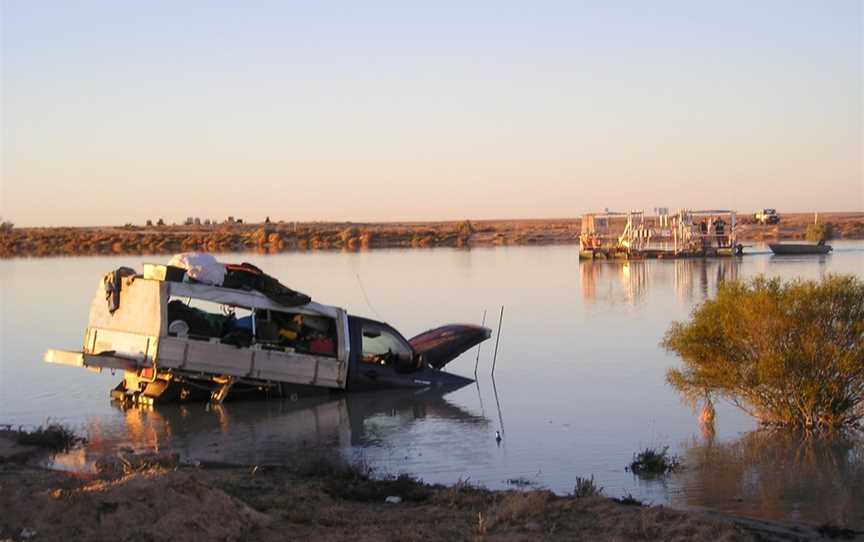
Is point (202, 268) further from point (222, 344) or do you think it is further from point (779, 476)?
point (779, 476)

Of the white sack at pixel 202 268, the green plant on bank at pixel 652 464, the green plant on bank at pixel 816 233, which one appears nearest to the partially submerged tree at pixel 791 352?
the green plant on bank at pixel 652 464

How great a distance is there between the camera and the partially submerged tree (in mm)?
14758

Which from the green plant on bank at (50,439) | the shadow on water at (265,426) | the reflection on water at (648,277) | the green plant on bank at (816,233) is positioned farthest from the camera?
the green plant on bank at (816,233)

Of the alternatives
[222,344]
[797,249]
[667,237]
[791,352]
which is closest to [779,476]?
[791,352]

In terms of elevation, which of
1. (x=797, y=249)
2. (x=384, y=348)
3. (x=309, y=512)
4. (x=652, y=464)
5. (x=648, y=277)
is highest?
(x=384, y=348)

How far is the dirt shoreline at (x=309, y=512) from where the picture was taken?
8500mm

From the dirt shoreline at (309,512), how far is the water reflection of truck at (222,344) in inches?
202

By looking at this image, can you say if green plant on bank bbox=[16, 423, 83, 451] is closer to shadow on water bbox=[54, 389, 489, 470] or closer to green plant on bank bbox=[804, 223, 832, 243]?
shadow on water bbox=[54, 389, 489, 470]

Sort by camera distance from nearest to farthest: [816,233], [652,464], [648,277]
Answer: [652,464] < [648,277] < [816,233]

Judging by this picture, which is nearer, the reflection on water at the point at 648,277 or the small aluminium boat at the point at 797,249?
the reflection on water at the point at 648,277

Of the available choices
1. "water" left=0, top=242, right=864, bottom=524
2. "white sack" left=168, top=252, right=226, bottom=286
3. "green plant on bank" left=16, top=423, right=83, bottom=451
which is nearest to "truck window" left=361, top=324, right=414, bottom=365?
"water" left=0, top=242, right=864, bottom=524

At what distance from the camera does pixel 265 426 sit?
53.9 feet

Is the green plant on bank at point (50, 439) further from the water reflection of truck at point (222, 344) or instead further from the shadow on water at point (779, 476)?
the shadow on water at point (779, 476)

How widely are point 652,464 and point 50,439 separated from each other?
7.25 m
